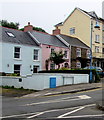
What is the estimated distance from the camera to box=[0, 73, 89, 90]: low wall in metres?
19.2

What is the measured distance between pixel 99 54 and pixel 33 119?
39782 millimetres

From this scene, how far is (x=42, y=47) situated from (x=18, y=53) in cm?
462

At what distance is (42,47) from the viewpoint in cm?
3316

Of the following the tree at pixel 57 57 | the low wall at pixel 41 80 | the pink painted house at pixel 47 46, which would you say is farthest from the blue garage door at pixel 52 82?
the pink painted house at pixel 47 46

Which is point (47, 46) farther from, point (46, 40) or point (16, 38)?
point (16, 38)

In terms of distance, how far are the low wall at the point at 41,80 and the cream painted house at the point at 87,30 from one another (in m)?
22.9

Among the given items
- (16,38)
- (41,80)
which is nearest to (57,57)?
(16,38)

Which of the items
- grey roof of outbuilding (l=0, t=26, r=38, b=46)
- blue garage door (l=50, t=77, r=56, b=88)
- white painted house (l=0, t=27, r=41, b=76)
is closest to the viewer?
blue garage door (l=50, t=77, r=56, b=88)

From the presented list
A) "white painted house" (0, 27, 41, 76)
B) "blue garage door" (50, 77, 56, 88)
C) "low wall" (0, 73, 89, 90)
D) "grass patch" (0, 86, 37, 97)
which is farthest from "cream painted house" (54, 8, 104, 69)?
"grass patch" (0, 86, 37, 97)

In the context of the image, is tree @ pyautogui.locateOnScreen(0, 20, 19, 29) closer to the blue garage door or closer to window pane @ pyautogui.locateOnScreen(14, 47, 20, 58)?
window pane @ pyautogui.locateOnScreen(14, 47, 20, 58)

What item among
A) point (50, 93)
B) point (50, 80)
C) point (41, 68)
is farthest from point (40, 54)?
point (50, 93)

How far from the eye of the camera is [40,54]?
108 feet

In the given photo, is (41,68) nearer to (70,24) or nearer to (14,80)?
(14,80)

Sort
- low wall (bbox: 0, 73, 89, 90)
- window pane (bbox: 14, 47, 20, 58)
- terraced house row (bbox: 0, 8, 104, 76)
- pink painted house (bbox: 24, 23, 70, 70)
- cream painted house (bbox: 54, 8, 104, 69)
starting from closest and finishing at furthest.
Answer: low wall (bbox: 0, 73, 89, 90) < terraced house row (bbox: 0, 8, 104, 76) < window pane (bbox: 14, 47, 20, 58) < pink painted house (bbox: 24, 23, 70, 70) < cream painted house (bbox: 54, 8, 104, 69)
